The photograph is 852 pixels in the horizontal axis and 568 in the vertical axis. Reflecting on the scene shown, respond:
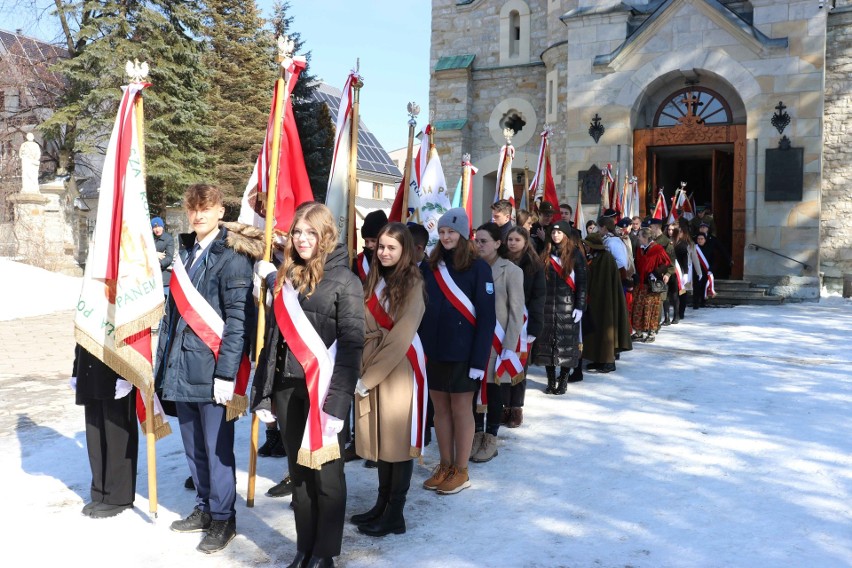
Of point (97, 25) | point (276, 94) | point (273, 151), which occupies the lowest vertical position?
point (273, 151)

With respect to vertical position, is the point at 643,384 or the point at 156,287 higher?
the point at 156,287

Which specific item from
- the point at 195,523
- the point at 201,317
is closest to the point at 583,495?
the point at 195,523

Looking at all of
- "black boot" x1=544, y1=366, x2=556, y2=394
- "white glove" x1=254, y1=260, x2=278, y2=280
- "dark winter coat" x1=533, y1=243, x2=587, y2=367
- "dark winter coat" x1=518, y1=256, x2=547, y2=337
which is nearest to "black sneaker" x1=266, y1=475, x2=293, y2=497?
"white glove" x1=254, y1=260, x2=278, y2=280

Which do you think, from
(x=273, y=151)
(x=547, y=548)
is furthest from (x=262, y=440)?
(x=547, y=548)

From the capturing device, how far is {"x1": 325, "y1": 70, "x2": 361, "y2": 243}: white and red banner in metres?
5.66

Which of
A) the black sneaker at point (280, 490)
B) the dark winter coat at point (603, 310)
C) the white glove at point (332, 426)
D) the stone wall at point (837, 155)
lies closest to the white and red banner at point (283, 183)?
the black sneaker at point (280, 490)

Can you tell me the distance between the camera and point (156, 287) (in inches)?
178

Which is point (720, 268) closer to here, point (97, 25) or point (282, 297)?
point (282, 297)

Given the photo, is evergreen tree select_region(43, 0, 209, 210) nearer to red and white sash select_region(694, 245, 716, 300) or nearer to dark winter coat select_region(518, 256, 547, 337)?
red and white sash select_region(694, 245, 716, 300)

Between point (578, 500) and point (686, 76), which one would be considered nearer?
point (578, 500)

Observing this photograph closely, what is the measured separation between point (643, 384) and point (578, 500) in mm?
3588

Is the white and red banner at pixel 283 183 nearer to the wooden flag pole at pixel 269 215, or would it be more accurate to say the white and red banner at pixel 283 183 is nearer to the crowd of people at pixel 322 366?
the wooden flag pole at pixel 269 215

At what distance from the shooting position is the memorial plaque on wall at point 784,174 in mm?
15828

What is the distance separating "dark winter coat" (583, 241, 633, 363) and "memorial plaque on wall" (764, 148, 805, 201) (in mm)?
9386
